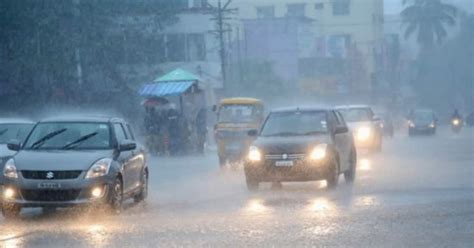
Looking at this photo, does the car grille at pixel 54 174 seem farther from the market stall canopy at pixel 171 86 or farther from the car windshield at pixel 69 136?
the market stall canopy at pixel 171 86

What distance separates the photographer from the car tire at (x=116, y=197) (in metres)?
16.5

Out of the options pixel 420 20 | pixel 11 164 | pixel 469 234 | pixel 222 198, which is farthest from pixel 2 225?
pixel 420 20

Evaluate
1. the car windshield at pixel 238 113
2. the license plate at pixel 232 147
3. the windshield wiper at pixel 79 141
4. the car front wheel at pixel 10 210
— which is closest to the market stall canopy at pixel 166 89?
the car windshield at pixel 238 113

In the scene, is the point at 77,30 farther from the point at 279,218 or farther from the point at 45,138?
the point at 279,218

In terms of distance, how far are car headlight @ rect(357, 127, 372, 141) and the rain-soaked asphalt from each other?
1257cm

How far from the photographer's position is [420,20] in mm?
97875

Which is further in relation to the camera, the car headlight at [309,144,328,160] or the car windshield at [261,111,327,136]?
the car windshield at [261,111,327,136]

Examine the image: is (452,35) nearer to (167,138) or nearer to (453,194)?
(167,138)

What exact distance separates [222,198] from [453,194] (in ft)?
13.7

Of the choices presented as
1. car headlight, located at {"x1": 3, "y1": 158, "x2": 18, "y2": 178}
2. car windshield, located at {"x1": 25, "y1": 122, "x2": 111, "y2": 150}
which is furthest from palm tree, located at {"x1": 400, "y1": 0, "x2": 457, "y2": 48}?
car headlight, located at {"x1": 3, "y1": 158, "x2": 18, "y2": 178}

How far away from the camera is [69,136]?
17.7m

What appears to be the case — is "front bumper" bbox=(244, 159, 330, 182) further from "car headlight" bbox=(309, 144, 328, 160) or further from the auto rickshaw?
the auto rickshaw

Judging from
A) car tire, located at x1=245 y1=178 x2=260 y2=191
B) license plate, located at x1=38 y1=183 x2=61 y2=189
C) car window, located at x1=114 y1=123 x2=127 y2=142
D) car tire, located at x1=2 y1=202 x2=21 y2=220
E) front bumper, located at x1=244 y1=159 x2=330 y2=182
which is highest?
car window, located at x1=114 y1=123 x2=127 y2=142

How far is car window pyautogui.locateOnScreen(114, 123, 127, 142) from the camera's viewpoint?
59.6 feet
